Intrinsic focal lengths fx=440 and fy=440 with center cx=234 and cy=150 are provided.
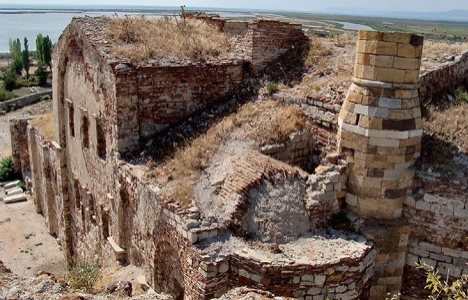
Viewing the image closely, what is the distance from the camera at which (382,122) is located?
879 centimetres

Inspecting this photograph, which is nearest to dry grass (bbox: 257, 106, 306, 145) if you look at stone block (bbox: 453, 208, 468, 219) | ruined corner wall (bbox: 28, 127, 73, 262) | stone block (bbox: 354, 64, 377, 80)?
stone block (bbox: 354, 64, 377, 80)

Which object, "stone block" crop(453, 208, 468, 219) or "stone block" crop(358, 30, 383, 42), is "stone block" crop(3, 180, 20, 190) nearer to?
"stone block" crop(358, 30, 383, 42)

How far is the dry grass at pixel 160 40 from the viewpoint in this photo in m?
12.3

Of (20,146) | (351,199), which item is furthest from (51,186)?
(351,199)

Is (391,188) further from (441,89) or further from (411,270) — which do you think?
(441,89)

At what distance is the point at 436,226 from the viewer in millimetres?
9000

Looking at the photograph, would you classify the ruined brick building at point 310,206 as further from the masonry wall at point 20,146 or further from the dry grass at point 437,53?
the masonry wall at point 20,146

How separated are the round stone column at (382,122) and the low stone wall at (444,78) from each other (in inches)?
93.2

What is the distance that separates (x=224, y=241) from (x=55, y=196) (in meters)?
12.3

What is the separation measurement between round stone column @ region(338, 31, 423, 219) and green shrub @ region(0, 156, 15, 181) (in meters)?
22.4

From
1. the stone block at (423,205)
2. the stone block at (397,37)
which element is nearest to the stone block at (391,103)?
the stone block at (397,37)

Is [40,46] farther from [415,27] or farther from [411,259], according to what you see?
[411,259]

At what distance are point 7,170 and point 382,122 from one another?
23.3 metres

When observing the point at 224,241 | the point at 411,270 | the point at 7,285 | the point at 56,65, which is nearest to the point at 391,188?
the point at 411,270
